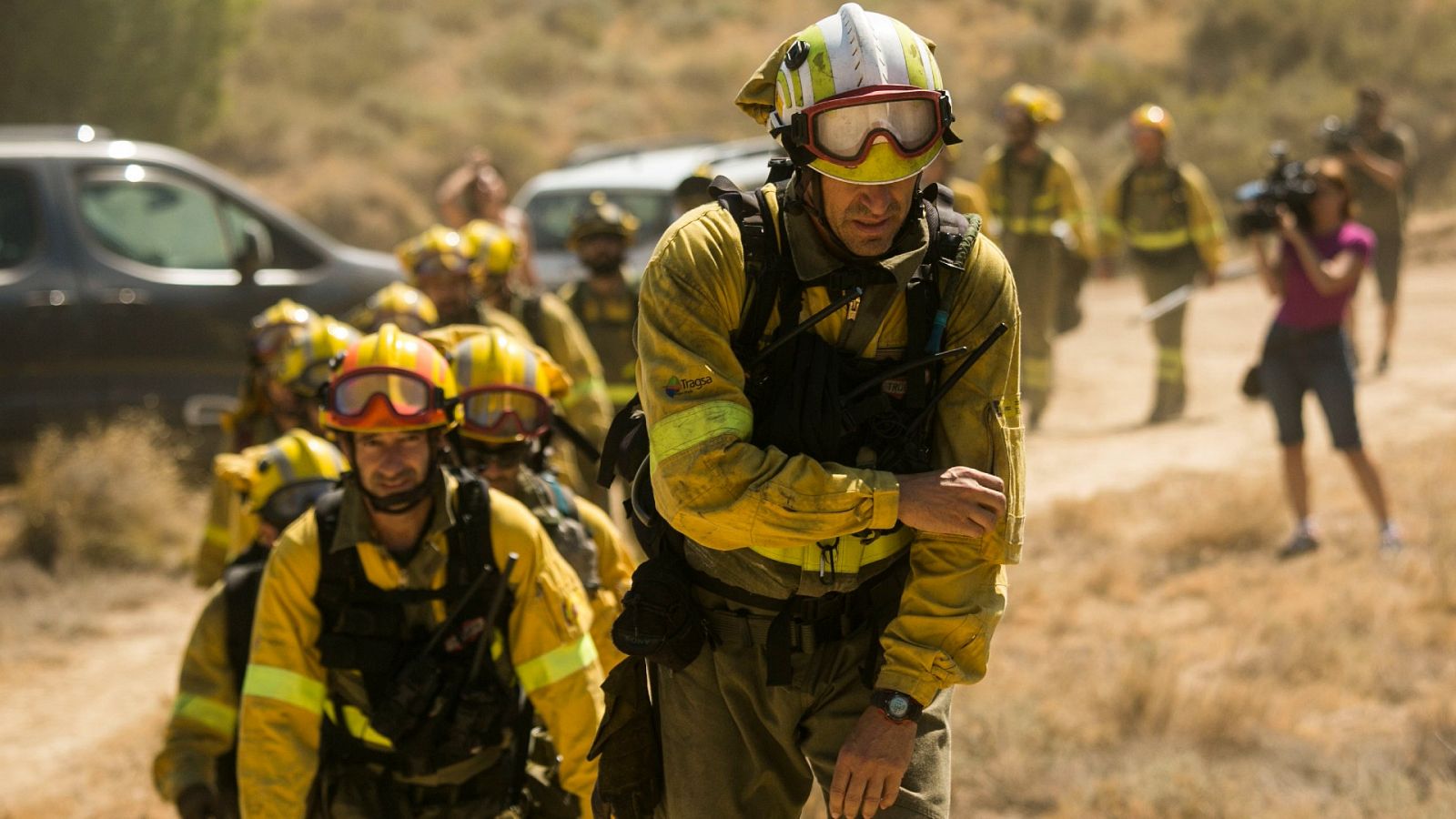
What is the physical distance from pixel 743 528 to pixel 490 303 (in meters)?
5.02

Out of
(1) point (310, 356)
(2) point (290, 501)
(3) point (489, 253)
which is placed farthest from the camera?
(3) point (489, 253)

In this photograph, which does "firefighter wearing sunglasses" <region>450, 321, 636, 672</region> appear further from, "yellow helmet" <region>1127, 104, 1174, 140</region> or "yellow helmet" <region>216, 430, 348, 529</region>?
"yellow helmet" <region>1127, 104, 1174, 140</region>

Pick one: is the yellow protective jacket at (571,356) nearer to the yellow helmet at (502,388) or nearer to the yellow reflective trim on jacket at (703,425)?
the yellow helmet at (502,388)

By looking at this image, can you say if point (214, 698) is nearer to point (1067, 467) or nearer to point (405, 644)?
point (405, 644)

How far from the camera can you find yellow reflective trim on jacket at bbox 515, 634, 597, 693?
4.06 meters

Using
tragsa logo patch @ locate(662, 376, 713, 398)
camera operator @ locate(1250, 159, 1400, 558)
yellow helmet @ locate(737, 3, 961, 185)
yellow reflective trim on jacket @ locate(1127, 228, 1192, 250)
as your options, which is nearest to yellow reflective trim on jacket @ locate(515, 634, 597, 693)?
tragsa logo patch @ locate(662, 376, 713, 398)

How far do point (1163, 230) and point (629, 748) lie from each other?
34.2 feet

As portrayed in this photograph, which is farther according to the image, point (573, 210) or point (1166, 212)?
point (573, 210)

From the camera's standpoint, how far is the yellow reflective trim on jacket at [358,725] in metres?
4.08

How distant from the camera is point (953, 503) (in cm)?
296

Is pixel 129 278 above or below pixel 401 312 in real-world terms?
below

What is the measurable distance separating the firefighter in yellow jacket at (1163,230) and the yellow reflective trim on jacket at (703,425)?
10.2 meters

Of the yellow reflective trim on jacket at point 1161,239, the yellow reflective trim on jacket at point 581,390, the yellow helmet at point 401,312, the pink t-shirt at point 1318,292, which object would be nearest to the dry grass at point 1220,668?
the pink t-shirt at point 1318,292

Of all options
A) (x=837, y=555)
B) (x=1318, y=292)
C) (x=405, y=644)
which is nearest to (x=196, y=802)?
(x=405, y=644)
